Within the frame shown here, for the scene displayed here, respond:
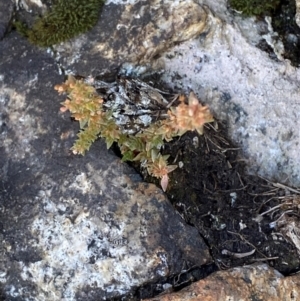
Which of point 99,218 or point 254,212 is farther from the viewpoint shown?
point 254,212

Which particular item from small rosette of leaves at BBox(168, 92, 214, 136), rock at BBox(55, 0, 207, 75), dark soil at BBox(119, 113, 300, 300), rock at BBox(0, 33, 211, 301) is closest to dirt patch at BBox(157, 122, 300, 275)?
dark soil at BBox(119, 113, 300, 300)

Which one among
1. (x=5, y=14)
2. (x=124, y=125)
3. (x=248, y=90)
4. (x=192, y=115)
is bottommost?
(x=124, y=125)

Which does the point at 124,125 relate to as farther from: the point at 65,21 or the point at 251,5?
the point at 251,5

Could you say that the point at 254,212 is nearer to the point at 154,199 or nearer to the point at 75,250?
the point at 154,199

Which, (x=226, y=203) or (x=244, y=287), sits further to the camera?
(x=226, y=203)

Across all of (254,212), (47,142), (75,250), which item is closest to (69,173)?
(47,142)

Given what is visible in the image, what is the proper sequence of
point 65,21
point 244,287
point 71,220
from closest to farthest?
point 244,287, point 71,220, point 65,21

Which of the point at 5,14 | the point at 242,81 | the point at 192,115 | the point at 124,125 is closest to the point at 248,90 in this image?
the point at 242,81
